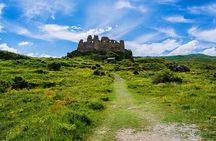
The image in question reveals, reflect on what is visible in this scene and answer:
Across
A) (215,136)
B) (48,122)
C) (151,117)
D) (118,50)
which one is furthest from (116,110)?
(118,50)

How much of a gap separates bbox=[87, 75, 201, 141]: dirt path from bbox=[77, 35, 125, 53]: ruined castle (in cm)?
13426

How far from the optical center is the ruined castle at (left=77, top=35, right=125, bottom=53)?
15788 cm

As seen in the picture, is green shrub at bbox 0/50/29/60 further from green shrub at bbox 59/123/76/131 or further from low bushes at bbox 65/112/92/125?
green shrub at bbox 59/123/76/131

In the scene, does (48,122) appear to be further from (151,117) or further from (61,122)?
(151,117)

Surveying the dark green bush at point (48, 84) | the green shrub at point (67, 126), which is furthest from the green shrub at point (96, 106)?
the dark green bush at point (48, 84)

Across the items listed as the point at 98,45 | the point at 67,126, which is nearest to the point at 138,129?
the point at 67,126

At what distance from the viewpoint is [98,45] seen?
15800cm

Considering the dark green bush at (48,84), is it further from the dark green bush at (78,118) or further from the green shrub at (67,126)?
the green shrub at (67,126)

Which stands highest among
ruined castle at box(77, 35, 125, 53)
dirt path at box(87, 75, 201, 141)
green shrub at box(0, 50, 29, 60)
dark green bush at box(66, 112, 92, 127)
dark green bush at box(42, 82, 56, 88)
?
ruined castle at box(77, 35, 125, 53)

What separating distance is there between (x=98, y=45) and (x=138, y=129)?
140m

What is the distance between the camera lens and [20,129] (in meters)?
18.2

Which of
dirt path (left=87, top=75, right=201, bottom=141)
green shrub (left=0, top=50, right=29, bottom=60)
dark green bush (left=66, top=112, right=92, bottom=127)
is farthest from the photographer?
green shrub (left=0, top=50, right=29, bottom=60)

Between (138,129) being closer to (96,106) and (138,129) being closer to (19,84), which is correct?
(96,106)

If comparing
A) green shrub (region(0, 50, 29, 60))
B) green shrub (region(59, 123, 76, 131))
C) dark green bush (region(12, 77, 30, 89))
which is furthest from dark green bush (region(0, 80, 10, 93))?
green shrub (region(0, 50, 29, 60))
